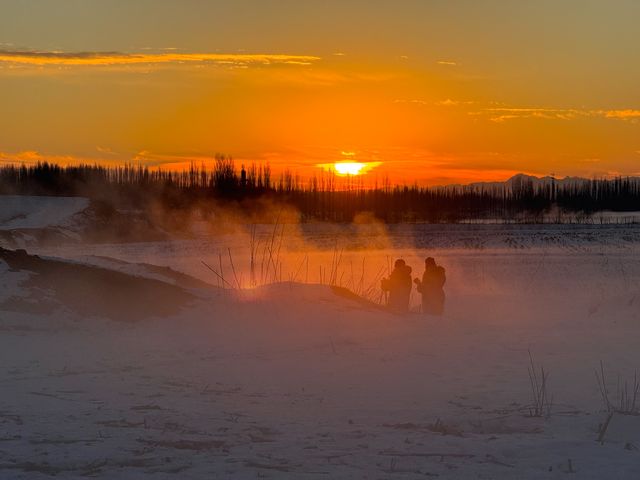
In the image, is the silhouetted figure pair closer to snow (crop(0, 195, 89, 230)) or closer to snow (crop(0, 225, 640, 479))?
snow (crop(0, 225, 640, 479))

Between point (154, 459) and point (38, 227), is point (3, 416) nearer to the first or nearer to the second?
point (154, 459)

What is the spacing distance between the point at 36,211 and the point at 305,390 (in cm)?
5176

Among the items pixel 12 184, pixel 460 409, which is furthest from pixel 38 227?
pixel 460 409

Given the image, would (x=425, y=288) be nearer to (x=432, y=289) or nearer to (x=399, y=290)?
(x=432, y=289)

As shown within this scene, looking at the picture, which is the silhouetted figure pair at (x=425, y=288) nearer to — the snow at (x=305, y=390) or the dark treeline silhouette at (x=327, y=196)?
the snow at (x=305, y=390)

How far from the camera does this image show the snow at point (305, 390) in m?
6.25

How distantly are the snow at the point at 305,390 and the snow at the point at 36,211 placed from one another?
3768cm

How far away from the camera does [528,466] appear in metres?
6.23

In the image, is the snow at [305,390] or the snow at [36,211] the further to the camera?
the snow at [36,211]

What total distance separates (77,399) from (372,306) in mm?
7007

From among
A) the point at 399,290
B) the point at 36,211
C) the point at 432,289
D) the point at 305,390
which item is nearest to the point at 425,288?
the point at 432,289

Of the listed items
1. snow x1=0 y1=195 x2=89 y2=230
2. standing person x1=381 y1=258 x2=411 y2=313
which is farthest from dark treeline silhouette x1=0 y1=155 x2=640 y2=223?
standing person x1=381 y1=258 x2=411 y2=313

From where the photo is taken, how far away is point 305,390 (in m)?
9.06

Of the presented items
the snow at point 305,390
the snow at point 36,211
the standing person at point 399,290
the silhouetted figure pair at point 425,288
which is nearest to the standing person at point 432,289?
the silhouetted figure pair at point 425,288
